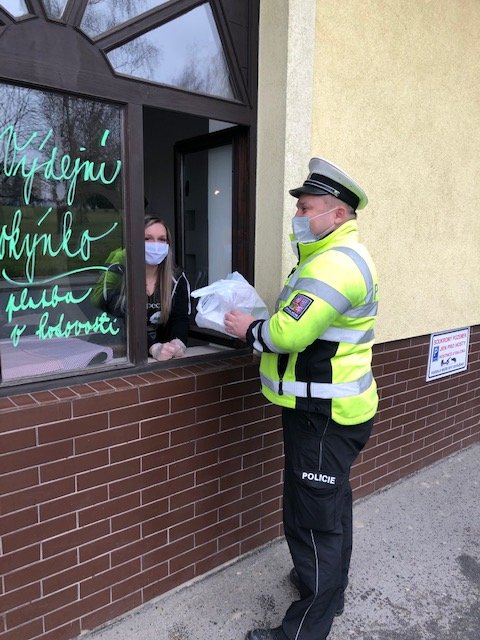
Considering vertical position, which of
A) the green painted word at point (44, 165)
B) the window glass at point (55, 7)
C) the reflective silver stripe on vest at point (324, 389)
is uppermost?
the window glass at point (55, 7)

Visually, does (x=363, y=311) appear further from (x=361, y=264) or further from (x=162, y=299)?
(x=162, y=299)

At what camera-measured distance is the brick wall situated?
2006 mm

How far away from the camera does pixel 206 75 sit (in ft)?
8.15

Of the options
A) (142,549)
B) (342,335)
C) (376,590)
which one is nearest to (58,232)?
(342,335)

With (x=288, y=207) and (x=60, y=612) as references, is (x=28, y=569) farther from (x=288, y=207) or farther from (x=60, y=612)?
(x=288, y=207)

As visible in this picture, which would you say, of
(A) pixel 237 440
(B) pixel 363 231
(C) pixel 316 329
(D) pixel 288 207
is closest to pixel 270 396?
(C) pixel 316 329

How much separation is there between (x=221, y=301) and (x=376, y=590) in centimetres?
170

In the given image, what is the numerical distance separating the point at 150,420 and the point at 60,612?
2.83 feet

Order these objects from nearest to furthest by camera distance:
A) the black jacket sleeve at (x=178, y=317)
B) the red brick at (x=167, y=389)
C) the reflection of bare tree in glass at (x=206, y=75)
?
1. the red brick at (x=167, y=389)
2. the reflection of bare tree in glass at (x=206, y=75)
3. the black jacket sleeve at (x=178, y=317)

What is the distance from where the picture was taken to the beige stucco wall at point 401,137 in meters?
2.67

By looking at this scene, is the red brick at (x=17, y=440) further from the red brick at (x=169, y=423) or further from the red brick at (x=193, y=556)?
the red brick at (x=193, y=556)

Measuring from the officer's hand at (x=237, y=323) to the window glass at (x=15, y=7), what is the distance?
1.38 meters

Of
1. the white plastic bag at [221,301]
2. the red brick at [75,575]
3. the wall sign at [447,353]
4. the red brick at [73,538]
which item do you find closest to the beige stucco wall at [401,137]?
the wall sign at [447,353]

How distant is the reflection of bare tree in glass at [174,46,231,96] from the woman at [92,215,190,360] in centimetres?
66
